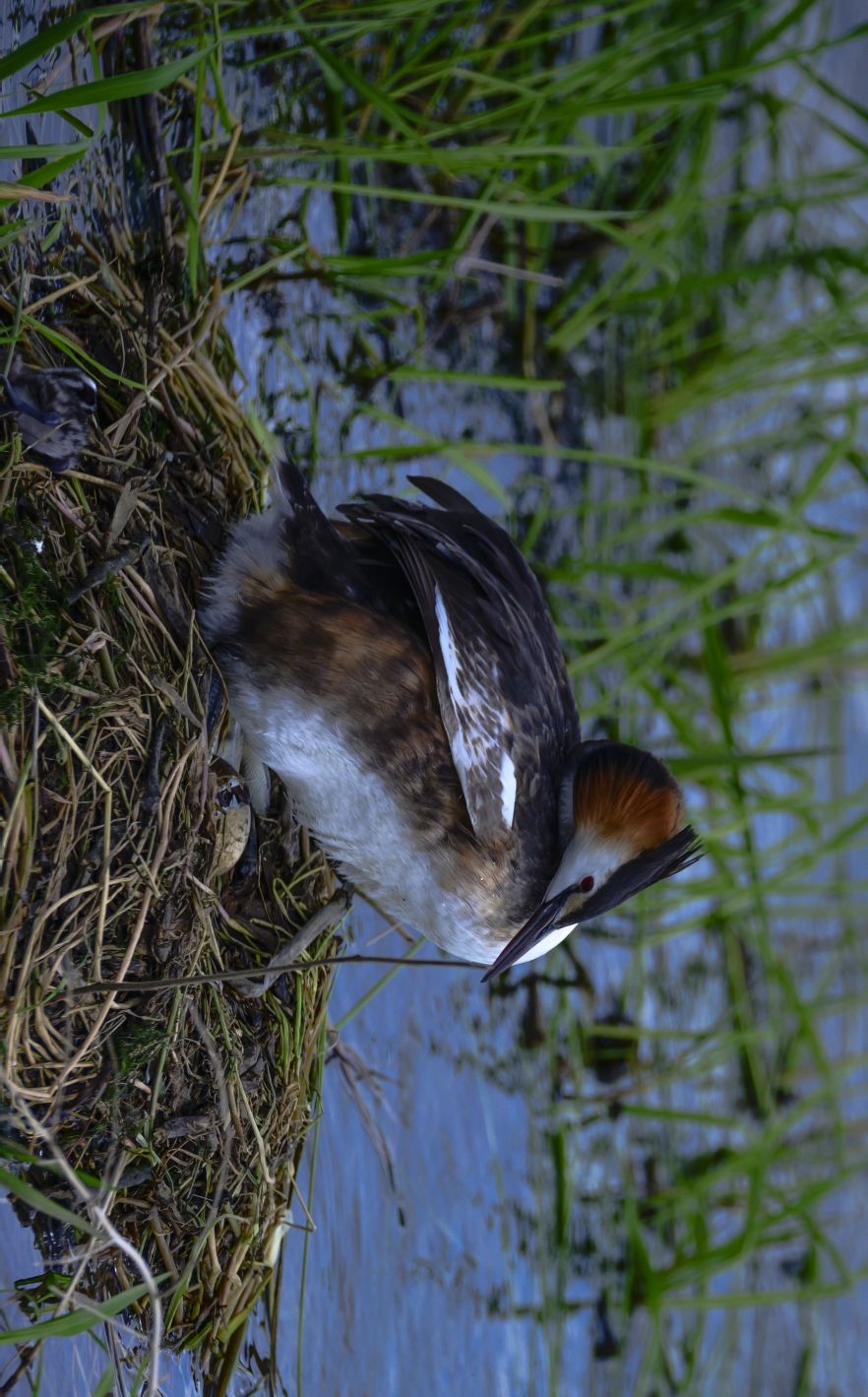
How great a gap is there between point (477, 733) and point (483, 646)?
4.8 inches

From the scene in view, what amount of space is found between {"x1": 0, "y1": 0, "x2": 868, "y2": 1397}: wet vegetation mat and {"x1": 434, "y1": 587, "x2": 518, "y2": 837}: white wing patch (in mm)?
278

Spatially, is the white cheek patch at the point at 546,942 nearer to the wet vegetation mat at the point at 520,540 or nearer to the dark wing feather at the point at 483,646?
the dark wing feather at the point at 483,646

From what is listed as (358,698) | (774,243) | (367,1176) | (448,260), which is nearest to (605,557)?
(448,260)

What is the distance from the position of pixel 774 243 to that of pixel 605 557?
3.09 ft

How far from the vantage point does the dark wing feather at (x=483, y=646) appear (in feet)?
5.25

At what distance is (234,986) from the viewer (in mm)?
1561

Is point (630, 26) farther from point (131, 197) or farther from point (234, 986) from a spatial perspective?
point (234, 986)

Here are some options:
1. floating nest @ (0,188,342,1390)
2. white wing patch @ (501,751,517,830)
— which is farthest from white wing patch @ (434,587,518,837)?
floating nest @ (0,188,342,1390)

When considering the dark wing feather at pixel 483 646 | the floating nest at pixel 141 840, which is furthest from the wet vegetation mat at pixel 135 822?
the dark wing feather at pixel 483 646

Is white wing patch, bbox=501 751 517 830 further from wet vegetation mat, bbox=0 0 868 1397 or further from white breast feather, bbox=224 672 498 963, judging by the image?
wet vegetation mat, bbox=0 0 868 1397

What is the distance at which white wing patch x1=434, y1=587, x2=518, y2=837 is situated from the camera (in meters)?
1.59

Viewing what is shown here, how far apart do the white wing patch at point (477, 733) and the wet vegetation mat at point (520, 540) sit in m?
0.28

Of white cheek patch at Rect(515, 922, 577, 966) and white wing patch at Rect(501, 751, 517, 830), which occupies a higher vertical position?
white wing patch at Rect(501, 751, 517, 830)

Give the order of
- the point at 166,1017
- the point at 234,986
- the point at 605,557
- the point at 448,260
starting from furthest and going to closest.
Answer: the point at 605,557
the point at 448,260
the point at 234,986
the point at 166,1017
